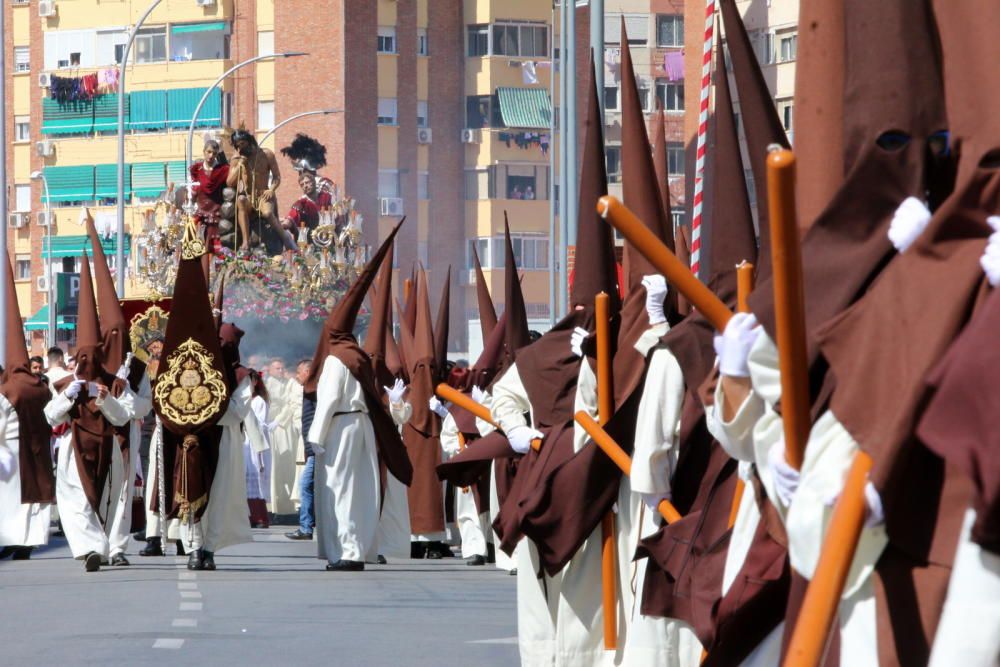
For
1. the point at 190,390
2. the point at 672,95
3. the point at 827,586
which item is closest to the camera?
the point at 827,586

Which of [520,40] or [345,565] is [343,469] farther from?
[520,40]

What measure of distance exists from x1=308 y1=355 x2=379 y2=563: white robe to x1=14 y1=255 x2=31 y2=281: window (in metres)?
65.0

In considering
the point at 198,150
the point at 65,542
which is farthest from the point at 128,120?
the point at 65,542

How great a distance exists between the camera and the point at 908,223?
475 centimetres

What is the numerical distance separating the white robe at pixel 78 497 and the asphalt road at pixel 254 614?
0.27m

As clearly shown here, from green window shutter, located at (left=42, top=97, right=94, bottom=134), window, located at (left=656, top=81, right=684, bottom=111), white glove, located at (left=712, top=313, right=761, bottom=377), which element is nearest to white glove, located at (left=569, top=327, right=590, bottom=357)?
white glove, located at (left=712, top=313, right=761, bottom=377)

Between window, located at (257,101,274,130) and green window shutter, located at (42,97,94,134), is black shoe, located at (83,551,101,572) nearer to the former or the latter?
window, located at (257,101,274,130)

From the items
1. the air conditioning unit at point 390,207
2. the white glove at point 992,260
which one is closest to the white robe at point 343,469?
the white glove at point 992,260

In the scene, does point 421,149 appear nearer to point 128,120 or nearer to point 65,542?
point 128,120

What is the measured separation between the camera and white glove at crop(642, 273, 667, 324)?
938 cm

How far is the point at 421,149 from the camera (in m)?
74.2

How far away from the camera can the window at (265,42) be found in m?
73.4

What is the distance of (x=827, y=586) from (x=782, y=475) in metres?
0.65

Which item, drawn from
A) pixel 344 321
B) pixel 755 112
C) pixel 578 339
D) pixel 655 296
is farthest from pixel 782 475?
pixel 344 321
